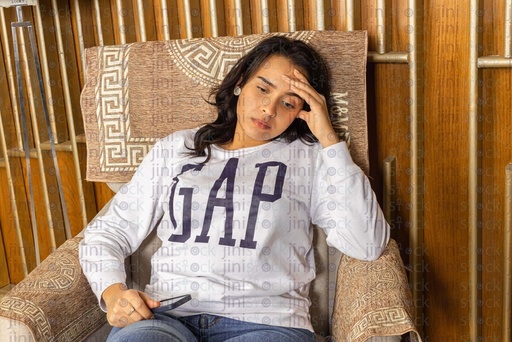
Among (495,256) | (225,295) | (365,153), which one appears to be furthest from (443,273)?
(225,295)

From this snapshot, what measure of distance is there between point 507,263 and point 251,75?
828 millimetres

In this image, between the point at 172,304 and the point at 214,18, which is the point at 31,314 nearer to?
the point at 172,304

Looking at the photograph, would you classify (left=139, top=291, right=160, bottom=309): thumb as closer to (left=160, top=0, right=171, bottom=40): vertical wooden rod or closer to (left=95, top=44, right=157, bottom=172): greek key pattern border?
(left=95, top=44, right=157, bottom=172): greek key pattern border

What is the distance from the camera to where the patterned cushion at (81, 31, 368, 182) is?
5.10 feet

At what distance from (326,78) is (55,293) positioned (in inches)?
30.8

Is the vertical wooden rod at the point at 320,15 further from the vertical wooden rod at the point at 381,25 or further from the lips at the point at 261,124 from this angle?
the lips at the point at 261,124

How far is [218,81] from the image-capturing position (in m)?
1.63

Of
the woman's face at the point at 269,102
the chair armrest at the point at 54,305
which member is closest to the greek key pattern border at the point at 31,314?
the chair armrest at the point at 54,305

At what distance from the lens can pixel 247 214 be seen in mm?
1400

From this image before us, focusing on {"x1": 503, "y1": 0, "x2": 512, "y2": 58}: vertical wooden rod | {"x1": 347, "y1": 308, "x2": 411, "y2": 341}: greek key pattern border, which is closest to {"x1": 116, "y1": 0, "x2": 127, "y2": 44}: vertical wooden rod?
{"x1": 503, "y1": 0, "x2": 512, "y2": 58}: vertical wooden rod

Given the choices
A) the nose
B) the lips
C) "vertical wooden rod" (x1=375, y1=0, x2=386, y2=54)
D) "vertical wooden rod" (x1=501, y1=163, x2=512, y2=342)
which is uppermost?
"vertical wooden rod" (x1=375, y1=0, x2=386, y2=54)

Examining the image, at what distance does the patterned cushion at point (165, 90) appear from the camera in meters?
1.55

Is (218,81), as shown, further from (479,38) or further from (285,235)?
(479,38)

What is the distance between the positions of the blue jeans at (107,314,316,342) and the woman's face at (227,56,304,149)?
Answer: 1.40 ft
